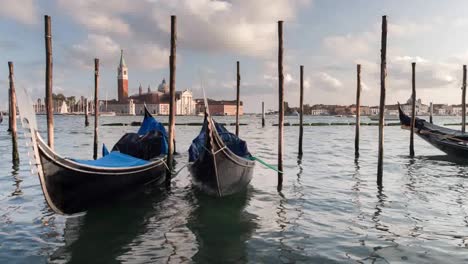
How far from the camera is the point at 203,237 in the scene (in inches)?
273

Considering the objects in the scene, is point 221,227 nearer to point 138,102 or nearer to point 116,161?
point 116,161

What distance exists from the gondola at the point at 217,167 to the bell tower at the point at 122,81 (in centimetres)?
14812

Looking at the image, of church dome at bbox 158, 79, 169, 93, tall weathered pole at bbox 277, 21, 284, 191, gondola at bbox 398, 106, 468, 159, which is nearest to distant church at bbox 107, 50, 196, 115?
church dome at bbox 158, 79, 169, 93

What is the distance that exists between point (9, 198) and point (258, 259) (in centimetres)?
672

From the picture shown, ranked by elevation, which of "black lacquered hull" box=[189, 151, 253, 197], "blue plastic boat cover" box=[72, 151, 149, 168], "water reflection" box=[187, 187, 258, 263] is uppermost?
"blue plastic boat cover" box=[72, 151, 149, 168]

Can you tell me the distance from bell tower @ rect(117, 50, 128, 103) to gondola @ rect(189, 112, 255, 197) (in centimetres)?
14812

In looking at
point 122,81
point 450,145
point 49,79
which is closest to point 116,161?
point 49,79

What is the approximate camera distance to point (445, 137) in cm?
1842

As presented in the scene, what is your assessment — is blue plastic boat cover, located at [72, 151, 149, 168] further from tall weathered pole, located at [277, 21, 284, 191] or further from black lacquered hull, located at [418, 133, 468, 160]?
black lacquered hull, located at [418, 133, 468, 160]

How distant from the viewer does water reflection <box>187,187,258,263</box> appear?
20.1ft

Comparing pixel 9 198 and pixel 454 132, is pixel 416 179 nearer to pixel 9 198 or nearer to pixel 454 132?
pixel 454 132

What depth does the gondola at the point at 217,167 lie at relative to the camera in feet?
28.9

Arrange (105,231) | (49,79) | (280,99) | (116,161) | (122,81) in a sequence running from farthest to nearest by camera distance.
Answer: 1. (122,81)
2. (280,99)
3. (49,79)
4. (116,161)
5. (105,231)

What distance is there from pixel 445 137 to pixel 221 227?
1449cm
